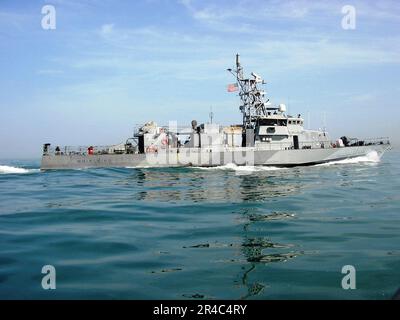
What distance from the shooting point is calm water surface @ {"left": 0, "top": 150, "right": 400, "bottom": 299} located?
20.3 feet

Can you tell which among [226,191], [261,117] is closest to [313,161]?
[261,117]

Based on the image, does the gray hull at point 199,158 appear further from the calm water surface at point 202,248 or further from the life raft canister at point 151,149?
the calm water surface at point 202,248

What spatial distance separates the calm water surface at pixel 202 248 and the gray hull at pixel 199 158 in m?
25.1

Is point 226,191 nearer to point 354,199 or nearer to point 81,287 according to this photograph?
point 354,199

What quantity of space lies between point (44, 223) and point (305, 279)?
897 centimetres

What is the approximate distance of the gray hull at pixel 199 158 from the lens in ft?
136

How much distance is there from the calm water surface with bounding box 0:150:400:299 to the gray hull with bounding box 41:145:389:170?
25090 mm

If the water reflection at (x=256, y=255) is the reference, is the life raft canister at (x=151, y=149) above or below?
above

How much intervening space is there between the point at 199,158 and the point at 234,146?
4.80 meters

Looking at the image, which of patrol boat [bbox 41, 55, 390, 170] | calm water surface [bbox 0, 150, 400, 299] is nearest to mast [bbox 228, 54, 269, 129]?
patrol boat [bbox 41, 55, 390, 170]

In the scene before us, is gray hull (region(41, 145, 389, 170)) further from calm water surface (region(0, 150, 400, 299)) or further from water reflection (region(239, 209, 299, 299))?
water reflection (region(239, 209, 299, 299))

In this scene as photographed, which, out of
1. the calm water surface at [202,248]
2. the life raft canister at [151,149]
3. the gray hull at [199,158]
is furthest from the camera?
the life raft canister at [151,149]

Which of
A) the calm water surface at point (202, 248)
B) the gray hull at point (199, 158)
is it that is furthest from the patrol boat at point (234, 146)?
the calm water surface at point (202, 248)

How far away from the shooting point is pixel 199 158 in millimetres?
42188
